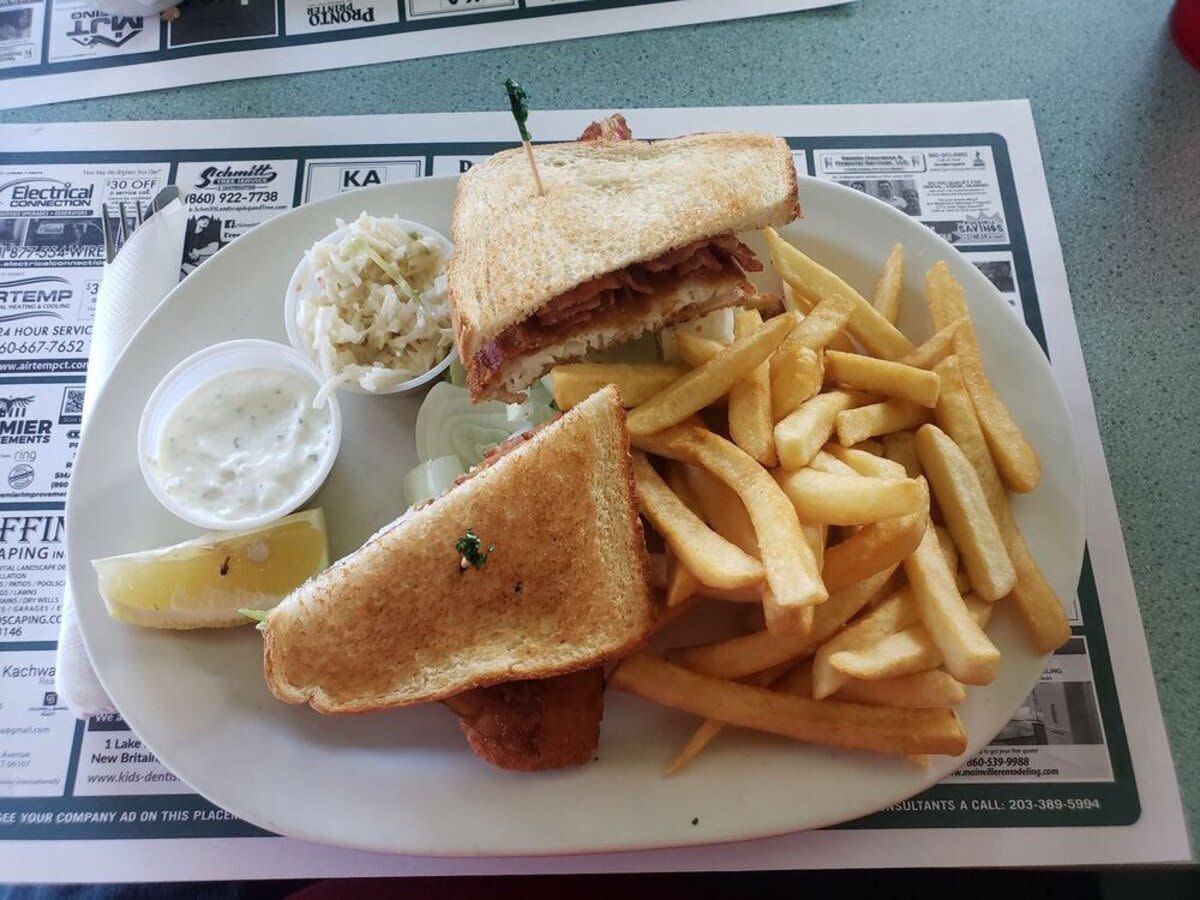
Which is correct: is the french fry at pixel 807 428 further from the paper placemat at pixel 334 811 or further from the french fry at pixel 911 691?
the paper placemat at pixel 334 811

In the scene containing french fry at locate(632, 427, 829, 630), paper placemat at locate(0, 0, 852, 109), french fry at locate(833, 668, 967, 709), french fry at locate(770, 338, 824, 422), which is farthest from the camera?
paper placemat at locate(0, 0, 852, 109)

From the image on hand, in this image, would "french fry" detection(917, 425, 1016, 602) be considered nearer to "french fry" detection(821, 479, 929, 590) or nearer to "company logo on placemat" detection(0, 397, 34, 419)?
"french fry" detection(821, 479, 929, 590)

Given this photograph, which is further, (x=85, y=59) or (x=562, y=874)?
(x=85, y=59)

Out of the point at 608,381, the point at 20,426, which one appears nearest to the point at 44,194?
the point at 20,426

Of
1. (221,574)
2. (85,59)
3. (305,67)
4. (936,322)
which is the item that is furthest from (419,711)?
(85,59)

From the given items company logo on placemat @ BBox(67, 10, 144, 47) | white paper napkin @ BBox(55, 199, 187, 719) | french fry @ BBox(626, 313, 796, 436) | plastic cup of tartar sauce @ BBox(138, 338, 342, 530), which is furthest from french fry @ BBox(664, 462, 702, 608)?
company logo on placemat @ BBox(67, 10, 144, 47)

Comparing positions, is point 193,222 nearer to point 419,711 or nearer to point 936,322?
point 419,711
